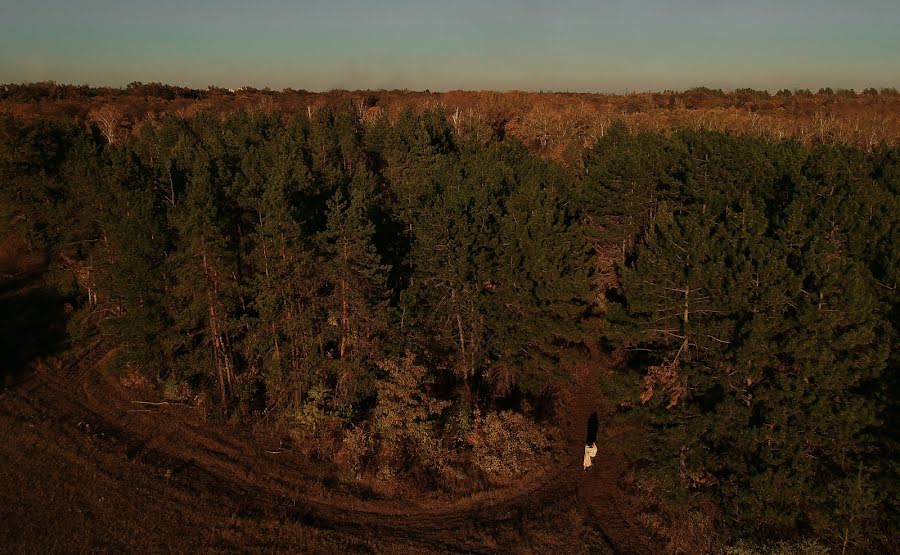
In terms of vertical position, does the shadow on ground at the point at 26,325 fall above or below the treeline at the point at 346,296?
below

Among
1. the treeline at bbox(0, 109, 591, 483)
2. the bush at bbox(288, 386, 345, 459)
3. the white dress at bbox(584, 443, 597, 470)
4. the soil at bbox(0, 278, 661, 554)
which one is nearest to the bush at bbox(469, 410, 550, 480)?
the treeline at bbox(0, 109, 591, 483)

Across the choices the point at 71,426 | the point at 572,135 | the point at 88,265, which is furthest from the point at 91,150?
the point at 572,135

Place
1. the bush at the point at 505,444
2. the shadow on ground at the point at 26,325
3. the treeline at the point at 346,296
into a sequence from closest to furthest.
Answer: the bush at the point at 505,444 < the treeline at the point at 346,296 < the shadow on ground at the point at 26,325

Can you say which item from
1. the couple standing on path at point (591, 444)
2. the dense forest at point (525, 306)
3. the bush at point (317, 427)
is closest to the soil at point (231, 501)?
the couple standing on path at point (591, 444)

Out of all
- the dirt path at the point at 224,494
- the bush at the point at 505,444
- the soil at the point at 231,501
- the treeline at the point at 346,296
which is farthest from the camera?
the treeline at the point at 346,296

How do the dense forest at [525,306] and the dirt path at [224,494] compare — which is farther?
the dirt path at [224,494]

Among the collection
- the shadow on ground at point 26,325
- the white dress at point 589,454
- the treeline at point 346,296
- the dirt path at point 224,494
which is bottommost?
the dirt path at point 224,494

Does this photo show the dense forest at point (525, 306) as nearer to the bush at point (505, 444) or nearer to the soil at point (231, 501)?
the bush at point (505, 444)

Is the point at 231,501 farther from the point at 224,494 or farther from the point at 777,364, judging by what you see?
the point at 777,364
